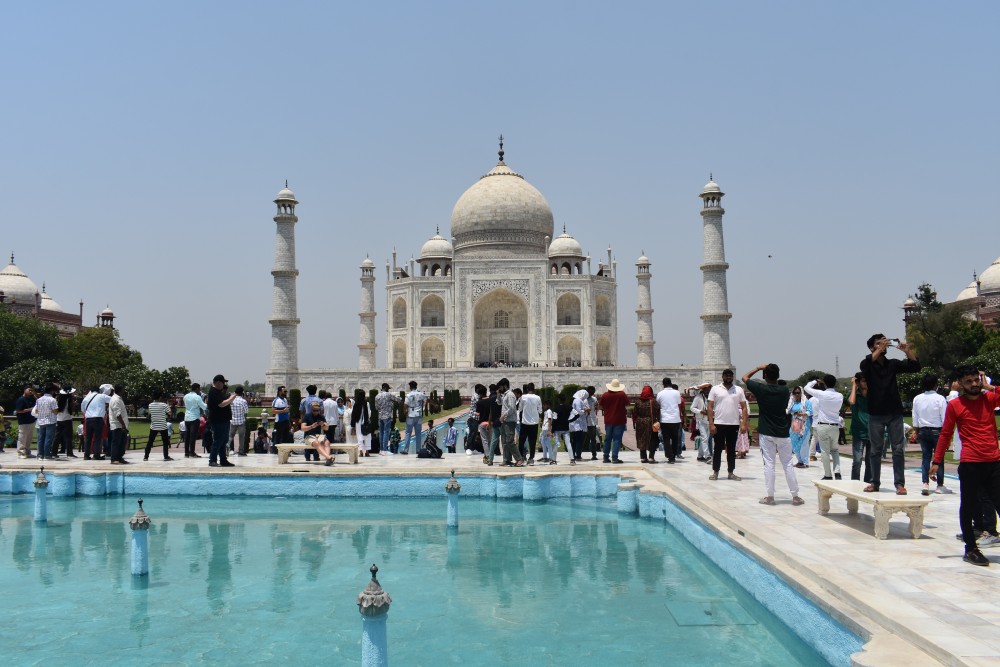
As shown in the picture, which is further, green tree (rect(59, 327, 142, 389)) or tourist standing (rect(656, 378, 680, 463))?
green tree (rect(59, 327, 142, 389))

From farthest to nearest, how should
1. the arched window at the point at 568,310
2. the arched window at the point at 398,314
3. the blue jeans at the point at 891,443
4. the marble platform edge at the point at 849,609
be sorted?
the arched window at the point at 398,314, the arched window at the point at 568,310, the blue jeans at the point at 891,443, the marble platform edge at the point at 849,609

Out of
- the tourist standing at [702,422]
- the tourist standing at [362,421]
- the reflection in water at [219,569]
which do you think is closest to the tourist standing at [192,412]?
the tourist standing at [362,421]

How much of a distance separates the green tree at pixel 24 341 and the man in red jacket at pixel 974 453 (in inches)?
1099

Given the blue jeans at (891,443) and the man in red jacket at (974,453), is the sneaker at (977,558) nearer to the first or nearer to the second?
the man in red jacket at (974,453)

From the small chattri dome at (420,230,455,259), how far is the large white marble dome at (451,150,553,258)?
390 mm

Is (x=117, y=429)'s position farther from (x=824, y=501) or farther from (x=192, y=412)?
→ (x=824, y=501)

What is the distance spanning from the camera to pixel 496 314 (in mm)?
36906

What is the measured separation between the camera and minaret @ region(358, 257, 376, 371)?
36.4 metres

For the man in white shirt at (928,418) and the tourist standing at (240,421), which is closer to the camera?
the man in white shirt at (928,418)

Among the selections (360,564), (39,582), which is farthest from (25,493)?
(360,564)

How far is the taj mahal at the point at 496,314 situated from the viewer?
30188 millimetres

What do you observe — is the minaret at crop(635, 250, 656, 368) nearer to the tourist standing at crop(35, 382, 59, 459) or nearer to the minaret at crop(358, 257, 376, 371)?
the minaret at crop(358, 257, 376, 371)

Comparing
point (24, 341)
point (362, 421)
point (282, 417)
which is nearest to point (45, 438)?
point (282, 417)

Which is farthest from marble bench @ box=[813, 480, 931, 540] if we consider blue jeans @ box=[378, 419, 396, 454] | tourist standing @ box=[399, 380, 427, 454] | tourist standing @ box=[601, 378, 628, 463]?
blue jeans @ box=[378, 419, 396, 454]
